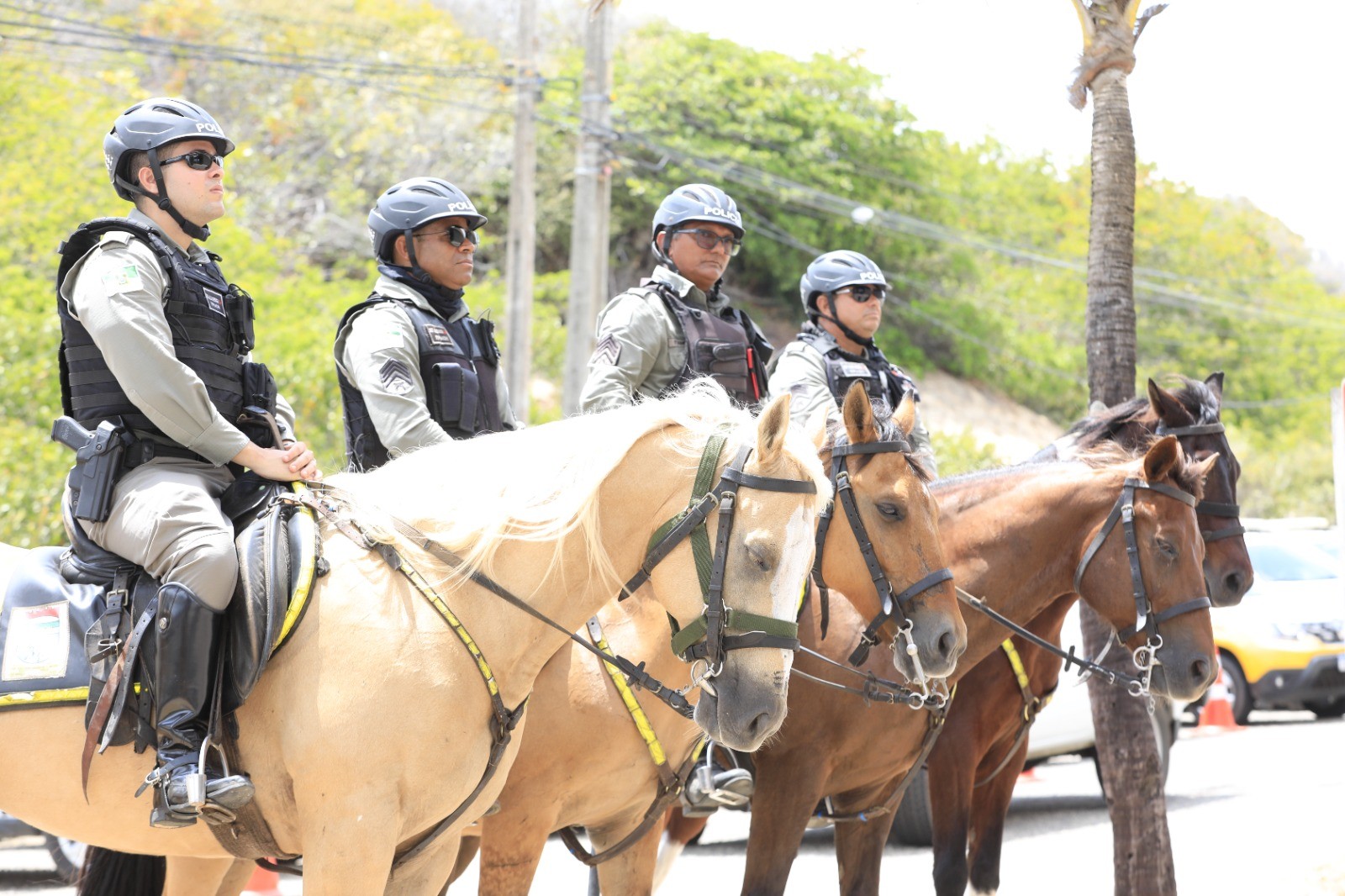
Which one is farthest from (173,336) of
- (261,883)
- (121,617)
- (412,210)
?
(261,883)

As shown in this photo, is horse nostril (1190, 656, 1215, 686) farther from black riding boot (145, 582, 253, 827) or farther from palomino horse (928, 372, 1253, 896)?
black riding boot (145, 582, 253, 827)

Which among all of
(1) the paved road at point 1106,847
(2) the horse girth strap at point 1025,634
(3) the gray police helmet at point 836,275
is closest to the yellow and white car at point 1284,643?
(1) the paved road at point 1106,847

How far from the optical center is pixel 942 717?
5.88 m

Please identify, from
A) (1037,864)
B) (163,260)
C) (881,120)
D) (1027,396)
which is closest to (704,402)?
(163,260)

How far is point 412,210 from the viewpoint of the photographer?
5980 millimetres

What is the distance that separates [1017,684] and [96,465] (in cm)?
434

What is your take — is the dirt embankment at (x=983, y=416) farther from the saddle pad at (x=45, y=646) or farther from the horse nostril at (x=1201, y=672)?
the saddle pad at (x=45, y=646)

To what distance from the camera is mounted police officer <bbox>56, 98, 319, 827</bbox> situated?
3943mm

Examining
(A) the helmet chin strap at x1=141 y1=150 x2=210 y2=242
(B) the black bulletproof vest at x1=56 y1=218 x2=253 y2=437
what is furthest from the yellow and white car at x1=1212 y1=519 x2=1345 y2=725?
(A) the helmet chin strap at x1=141 y1=150 x2=210 y2=242

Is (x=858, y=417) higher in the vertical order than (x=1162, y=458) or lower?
higher

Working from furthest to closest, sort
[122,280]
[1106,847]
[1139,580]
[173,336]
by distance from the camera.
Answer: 1. [1106,847]
2. [1139,580]
3. [173,336]
4. [122,280]

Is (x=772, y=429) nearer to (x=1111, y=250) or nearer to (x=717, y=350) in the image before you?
(x=717, y=350)

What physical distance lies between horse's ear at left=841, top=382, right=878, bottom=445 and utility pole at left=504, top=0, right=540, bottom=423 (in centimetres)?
1061

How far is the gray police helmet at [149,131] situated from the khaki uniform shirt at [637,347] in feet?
6.83
